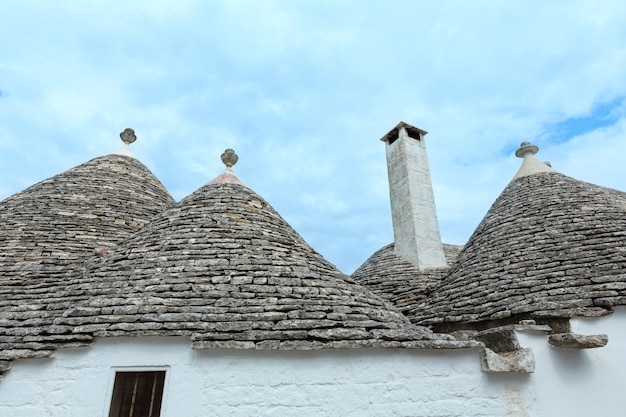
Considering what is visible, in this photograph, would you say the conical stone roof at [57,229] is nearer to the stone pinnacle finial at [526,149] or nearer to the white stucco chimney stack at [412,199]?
the white stucco chimney stack at [412,199]

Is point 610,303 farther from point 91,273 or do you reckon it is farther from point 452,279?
point 91,273

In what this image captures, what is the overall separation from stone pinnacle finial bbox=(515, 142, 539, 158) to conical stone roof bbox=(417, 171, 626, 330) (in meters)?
1.04

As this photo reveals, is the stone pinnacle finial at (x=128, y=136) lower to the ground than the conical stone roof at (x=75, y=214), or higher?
higher

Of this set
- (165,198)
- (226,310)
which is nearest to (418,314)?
(226,310)

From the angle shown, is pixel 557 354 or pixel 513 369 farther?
pixel 557 354

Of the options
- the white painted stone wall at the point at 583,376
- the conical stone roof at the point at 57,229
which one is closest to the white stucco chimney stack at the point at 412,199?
the white painted stone wall at the point at 583,376

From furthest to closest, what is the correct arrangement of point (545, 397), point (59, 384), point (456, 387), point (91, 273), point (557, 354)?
point (91, 273) → point (557, 354) → point (545, 397) → point (456, 387) → point (59, 384)

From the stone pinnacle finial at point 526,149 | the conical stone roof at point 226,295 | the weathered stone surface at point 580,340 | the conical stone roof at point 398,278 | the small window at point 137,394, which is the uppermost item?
the stone pinnacle finial at point 526,149

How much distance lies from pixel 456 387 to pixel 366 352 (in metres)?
1.00

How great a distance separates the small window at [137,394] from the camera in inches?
152

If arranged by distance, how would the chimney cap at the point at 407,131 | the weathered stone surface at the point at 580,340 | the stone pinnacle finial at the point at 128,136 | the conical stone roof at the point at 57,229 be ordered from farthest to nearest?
1. the chimney cap at the point at 407,131
2. the stone pinnacle finial at the point at 128,136
3. the conical stone roof at the point at 57,229
4. the weathered stone surface at the point at 580,340

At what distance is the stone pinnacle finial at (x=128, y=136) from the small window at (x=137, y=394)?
7.41m

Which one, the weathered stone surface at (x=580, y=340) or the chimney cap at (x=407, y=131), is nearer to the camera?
the weathered stone surface at (x=580, y=340)

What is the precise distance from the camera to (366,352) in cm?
405
